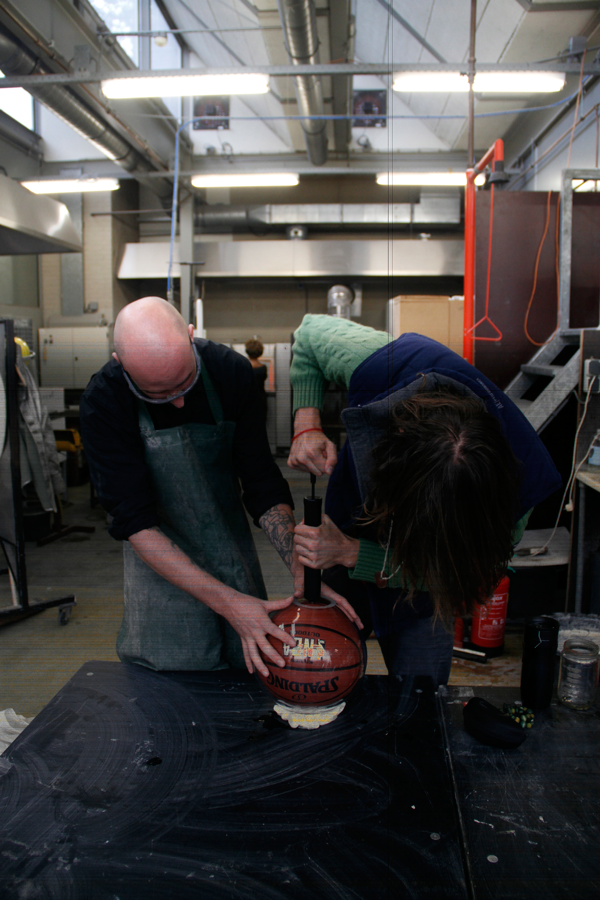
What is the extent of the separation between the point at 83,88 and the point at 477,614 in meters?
2.76

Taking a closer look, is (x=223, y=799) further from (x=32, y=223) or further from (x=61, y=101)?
(x=61, y=101)

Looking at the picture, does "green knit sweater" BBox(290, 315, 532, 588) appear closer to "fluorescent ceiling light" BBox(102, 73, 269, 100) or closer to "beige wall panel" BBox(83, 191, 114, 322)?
"beige wall panel" BBox(83, 191, 114, 322)

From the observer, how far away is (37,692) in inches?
43.9

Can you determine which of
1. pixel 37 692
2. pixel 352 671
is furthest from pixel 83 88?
pixel 352 671

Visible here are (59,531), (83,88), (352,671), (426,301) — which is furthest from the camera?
(83,88)

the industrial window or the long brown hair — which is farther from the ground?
the industrial window

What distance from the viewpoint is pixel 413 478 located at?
59 centimetres

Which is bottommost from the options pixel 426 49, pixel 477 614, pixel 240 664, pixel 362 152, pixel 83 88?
pixel 477 614

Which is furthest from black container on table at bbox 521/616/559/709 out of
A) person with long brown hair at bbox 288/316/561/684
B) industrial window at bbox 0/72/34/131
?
industrial window at bbox 0/72/34/131

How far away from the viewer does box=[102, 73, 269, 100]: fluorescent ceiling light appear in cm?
226

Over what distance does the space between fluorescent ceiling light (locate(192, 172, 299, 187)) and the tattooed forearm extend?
2680 millimetres

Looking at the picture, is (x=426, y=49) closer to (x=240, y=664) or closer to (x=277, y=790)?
(x=240, y=664)

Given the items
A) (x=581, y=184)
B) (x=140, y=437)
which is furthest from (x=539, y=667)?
(x=581, y=184)

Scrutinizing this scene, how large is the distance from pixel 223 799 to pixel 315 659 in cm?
19
